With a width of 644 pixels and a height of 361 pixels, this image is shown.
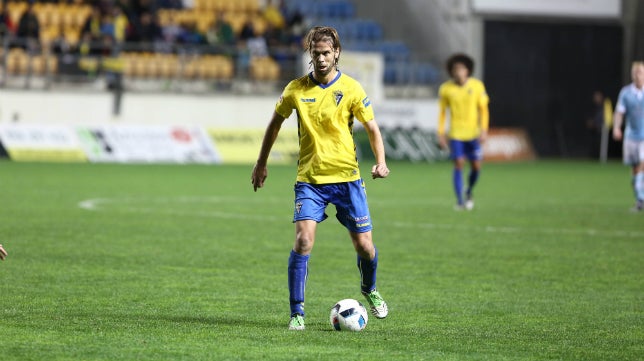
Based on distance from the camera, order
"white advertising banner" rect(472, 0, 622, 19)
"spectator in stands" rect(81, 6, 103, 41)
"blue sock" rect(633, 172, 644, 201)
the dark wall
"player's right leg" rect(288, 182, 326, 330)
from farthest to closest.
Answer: the dark wall < "white advertising banner" rect(472, 0, 622, 19) < "spectator in stands" rect(81, 6, 103, 41) < "blue sock" rect(633, 172, 644, 201) < "player's right leg" rect(288, 182, 326, 330)

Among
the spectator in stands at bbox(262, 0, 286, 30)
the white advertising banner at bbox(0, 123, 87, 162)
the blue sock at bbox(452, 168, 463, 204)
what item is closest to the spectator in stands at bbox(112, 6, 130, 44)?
the white advertising banner at bbox(0, 123, 87, 162)

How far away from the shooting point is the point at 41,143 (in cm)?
3136

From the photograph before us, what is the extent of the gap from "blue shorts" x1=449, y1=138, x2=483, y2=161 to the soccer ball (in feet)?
40.2

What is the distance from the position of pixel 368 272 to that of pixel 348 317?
0.68 meters

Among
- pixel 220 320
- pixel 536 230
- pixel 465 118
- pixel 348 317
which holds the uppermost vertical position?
pixel 348 317

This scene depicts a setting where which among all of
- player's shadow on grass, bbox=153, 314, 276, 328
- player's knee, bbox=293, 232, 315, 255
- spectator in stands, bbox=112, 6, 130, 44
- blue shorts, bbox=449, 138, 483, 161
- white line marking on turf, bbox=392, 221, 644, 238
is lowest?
white line marking on turf, bbox=392, 221, 644, 238

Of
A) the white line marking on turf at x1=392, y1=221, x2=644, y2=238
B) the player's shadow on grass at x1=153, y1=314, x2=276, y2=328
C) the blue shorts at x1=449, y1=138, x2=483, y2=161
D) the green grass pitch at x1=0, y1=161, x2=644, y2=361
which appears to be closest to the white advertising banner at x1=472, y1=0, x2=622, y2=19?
the green grass pitch at x1=0, y1=161, x2=644, y2=361

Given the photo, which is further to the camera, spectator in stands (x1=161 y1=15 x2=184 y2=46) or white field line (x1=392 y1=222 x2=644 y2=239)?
spectator in stands (x1=161 y1=15 x2=184 y2=46)

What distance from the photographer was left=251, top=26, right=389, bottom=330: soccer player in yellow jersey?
8555 millimetres

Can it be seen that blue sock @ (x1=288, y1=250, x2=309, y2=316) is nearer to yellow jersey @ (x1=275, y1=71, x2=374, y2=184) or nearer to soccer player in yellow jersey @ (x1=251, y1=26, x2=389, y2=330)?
soccer player in yellow jersey @ (x1=251, y1=26, x2=389, y2=330)

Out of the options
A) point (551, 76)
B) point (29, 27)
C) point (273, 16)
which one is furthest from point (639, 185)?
point (551, 76)

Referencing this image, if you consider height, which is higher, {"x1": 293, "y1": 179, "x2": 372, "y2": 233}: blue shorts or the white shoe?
{"x1": 293, "y1": 179, "x2": 372, "y2": 233}: blue shorts

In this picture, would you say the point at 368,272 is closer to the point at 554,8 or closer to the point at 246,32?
the point at 246,32

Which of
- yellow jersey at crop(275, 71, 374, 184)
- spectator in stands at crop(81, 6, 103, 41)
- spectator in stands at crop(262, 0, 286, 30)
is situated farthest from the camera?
spectator in stands at crop(262, 0, 286, 30)
